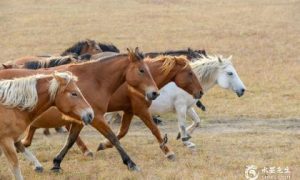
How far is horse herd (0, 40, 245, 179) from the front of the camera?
7727 mm

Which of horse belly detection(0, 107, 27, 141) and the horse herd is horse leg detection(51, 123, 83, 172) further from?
horse belly detection(0, 107, 27, 141)

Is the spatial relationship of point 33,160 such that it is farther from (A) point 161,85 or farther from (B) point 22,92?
(A) point 161,85

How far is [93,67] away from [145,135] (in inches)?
139

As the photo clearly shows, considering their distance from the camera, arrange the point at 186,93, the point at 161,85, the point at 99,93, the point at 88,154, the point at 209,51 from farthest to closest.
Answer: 1. the point at 209,51
2. the point at 186,93
3. the point at 88,154
4. the point at 161,85
5. the point at 99,93

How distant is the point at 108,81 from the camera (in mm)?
9344

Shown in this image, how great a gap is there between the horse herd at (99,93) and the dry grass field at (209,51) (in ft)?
1.53

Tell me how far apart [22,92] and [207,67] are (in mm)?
4858

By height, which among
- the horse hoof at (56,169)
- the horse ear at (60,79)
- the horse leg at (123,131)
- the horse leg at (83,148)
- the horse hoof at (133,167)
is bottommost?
the horse hoof at (56,169)

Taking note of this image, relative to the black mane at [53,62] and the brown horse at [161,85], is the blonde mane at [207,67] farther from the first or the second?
the black mane at [53,62]

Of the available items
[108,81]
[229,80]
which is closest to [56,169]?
[108,81]

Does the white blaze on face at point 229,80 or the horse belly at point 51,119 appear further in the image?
the white blaze on face at point 229,80

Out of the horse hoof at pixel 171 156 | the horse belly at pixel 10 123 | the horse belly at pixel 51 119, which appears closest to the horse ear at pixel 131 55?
the horse belly at pixel 51 119

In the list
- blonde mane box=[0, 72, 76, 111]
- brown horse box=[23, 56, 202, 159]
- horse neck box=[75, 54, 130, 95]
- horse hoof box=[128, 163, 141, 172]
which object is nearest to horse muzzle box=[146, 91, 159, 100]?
horse neck box=[75, 54, 130, 95]

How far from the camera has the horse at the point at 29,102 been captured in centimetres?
767
